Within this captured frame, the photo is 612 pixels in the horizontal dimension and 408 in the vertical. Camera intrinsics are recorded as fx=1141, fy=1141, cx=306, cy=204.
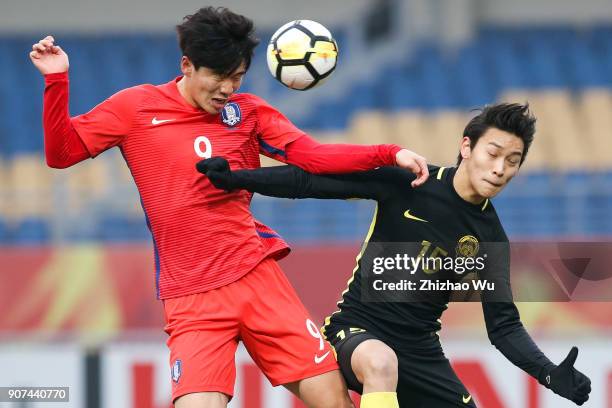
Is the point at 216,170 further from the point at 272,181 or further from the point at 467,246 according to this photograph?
the point at 467,246

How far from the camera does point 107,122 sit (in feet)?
14.0

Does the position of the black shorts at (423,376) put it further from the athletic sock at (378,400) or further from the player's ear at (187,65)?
the player's ear at (187,65)

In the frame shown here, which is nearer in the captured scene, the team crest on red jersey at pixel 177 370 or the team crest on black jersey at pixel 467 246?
the team crest on red jersey at pixel 177 370

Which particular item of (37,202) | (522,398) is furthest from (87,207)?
(522,398)

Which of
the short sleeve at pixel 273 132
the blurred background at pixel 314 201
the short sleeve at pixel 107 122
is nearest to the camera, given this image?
the short sleeve at pixel 107 122

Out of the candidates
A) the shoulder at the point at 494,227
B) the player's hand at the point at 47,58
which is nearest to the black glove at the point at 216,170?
the player's hand at the point at 47,58

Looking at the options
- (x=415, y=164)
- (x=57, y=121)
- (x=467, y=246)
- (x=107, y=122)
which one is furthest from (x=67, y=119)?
(x=467, y=246)

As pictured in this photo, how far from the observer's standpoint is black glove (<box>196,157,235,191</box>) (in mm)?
4133

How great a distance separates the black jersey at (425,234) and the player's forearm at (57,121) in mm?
819

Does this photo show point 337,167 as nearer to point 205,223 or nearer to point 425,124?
point 205,223

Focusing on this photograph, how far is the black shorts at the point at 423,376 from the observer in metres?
4.54

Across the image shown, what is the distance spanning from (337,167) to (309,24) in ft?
2.07

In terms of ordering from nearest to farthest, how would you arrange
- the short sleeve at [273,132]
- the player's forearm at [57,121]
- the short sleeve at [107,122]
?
the player's forearm at [57,121] < the short sleeve at [107,122] < the short sleeve at [273,132]

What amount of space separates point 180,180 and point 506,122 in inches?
50.0
